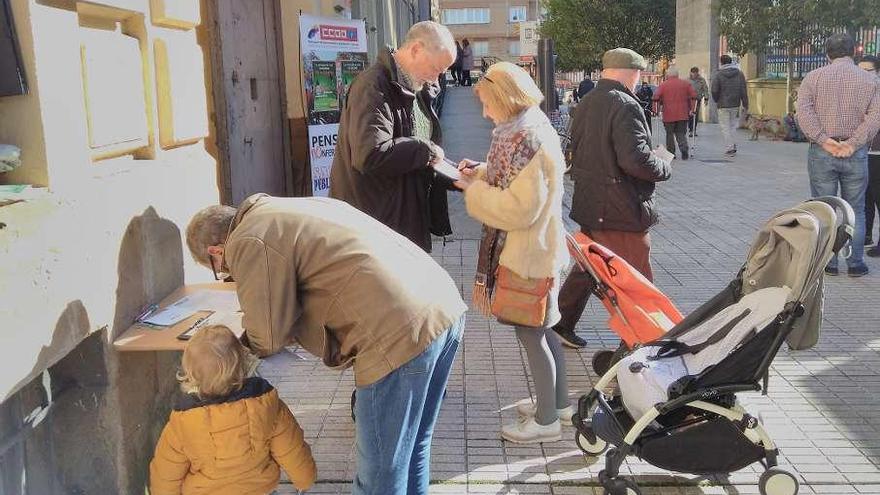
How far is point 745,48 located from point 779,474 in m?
18.5

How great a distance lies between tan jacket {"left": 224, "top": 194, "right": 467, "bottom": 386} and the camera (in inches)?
98.0

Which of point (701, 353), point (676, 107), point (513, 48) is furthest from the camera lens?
point (513, 48)

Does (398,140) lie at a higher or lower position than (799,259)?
higher

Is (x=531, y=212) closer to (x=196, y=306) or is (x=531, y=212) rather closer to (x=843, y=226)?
(x=843, y=226)

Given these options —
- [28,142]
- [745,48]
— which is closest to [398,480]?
[28,142]

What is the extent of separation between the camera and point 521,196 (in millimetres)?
3553

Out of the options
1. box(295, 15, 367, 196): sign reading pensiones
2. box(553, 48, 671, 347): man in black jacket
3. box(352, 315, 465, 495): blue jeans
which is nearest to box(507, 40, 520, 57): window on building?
box(295, 15, 367, 196): sign reading pensiones

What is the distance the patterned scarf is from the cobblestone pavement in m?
0.68

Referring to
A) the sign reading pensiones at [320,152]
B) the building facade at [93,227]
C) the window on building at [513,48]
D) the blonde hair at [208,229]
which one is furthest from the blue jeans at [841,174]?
the window on building at [513,48]

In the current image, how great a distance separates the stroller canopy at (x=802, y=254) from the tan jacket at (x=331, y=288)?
149 centimetres

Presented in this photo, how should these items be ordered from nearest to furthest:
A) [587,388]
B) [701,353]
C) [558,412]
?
[701,353] < [558,412] < [587,388]

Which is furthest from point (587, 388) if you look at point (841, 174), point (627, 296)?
point (841, 174)

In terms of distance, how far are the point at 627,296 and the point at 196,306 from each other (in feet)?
6.52

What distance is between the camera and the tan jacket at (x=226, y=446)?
9.11 ft
